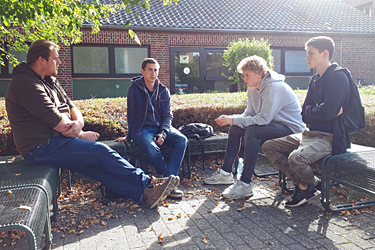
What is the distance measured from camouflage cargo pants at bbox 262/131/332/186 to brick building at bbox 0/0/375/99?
10895 mm

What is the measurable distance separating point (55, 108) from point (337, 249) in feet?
9.18

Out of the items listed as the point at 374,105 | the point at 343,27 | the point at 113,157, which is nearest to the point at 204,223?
the point at 113,157

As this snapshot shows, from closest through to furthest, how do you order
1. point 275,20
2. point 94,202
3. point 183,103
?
point 94,202 → point 183,103 → point 275,20

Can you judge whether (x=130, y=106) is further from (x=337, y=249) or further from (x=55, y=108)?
(x=337, y=249)

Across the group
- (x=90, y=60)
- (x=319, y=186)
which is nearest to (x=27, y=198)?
(x=319, y=186)

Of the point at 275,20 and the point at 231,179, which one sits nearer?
the point at 231,179

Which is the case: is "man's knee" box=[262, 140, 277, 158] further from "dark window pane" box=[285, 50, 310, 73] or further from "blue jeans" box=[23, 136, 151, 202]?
"dark window pane" box=[285, 50, 310, 73]

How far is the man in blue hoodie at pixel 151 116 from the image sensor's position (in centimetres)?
430

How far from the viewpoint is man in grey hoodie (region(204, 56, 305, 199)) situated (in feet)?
12.7

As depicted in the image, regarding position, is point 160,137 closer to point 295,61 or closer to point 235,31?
point 235,31

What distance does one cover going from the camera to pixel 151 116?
457cm

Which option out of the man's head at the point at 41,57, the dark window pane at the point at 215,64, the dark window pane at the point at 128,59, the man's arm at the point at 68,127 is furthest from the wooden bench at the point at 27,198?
the dark window pane at the point at 215,64

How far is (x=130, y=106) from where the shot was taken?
4.54m

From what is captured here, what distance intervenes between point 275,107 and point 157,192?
5.51 feet
